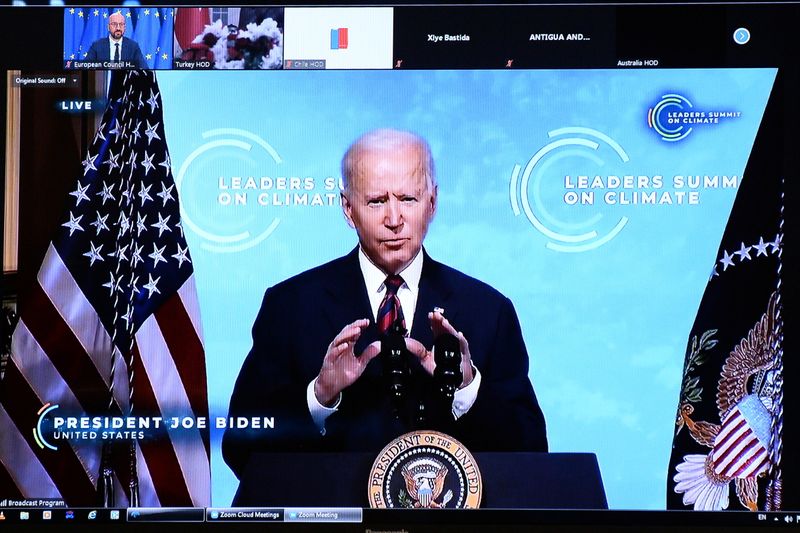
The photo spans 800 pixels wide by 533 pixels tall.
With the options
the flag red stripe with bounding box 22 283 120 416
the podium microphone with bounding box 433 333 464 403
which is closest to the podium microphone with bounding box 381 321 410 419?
the podium microphone with bounding box 433 333 464 403

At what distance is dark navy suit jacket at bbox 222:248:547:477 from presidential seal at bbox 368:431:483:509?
5cm

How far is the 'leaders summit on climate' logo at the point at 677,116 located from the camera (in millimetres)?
4582

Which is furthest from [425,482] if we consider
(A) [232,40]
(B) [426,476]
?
(A) [232,40]

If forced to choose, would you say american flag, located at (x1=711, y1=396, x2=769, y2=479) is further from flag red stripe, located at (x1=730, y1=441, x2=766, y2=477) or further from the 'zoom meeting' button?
the 'zoom meeting' button

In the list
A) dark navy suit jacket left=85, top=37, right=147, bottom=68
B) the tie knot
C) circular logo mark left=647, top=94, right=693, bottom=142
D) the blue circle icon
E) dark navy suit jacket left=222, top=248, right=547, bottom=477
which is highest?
the blue circle icon

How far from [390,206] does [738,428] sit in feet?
5.30

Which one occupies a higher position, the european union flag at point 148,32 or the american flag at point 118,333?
the european union flag at point 148,32

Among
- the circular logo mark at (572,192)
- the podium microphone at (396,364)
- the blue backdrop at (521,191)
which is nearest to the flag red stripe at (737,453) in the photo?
the blue backdrop at (521,191)

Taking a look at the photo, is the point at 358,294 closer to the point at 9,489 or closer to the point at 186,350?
the point at 186,350

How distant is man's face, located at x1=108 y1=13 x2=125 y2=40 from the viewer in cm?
466

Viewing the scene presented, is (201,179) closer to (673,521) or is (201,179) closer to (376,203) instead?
(376,203)

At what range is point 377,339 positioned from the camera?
14.9ft

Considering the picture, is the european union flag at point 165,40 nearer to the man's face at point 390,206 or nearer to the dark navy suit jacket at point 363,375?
the man's face at point 390,206

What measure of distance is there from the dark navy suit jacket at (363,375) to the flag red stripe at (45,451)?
568 millimetres
